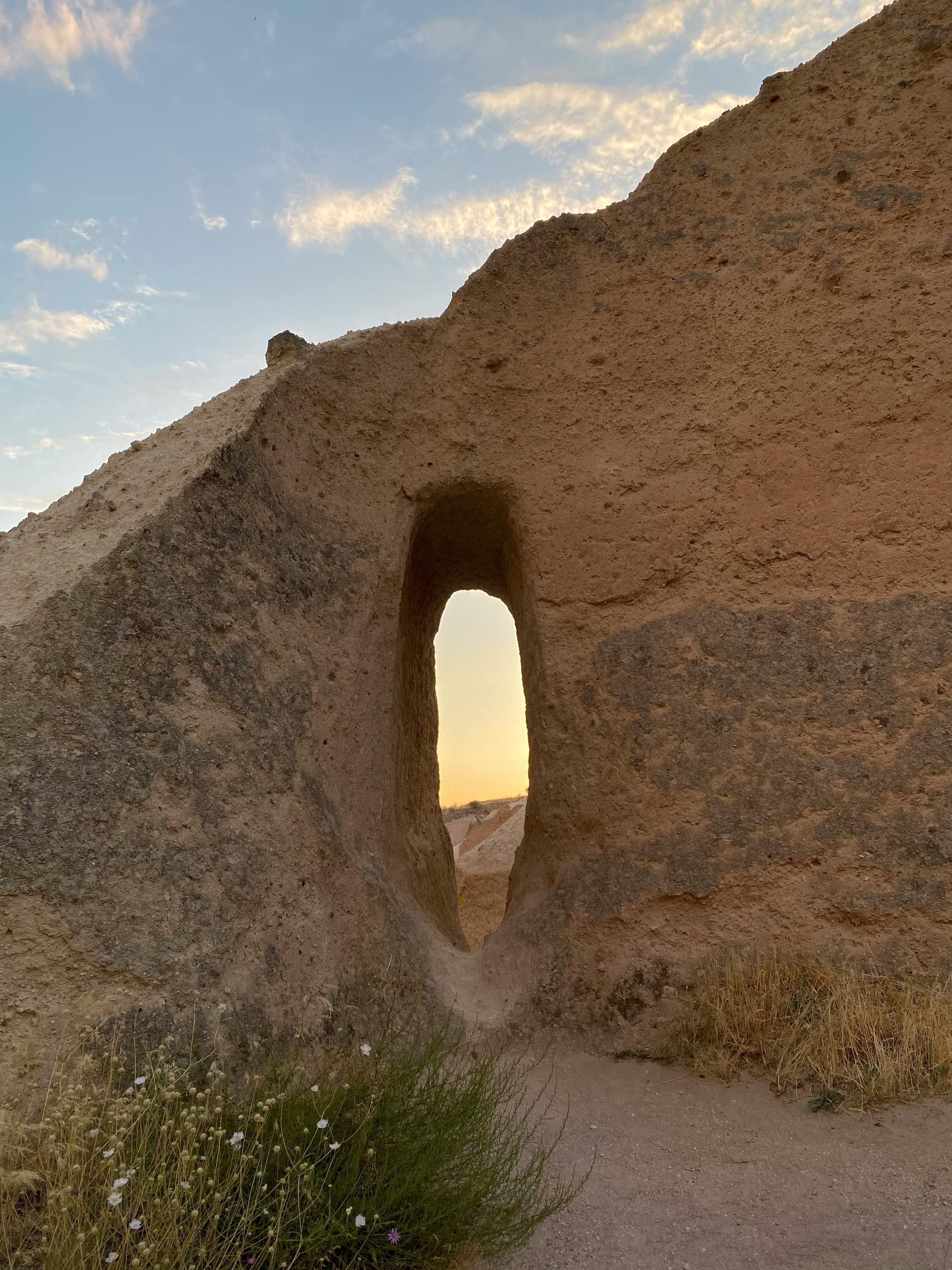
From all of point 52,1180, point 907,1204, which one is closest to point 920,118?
point 907,1204

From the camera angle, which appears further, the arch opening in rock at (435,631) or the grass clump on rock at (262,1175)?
the arch opening in rock at (435,631)

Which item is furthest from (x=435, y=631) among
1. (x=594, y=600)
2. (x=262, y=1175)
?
(x=262, y=1175)

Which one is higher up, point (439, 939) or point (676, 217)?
point (676, 217)

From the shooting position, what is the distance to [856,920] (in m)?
3.71

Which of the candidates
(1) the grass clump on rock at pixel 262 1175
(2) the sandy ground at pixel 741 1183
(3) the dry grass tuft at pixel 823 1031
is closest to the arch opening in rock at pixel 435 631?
(3) the dry grass tuft at pixel 823 1031

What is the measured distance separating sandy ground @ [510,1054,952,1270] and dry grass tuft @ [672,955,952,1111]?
0.29ft

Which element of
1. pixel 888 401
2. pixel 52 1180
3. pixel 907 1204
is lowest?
pixel 907 1204

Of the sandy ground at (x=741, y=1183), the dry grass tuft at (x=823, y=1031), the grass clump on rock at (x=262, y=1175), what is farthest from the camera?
the dry grass tuft at (x=823, y=1031)

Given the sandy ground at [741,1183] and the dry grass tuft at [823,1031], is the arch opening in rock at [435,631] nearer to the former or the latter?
the dry grass tuft at [823,1031]

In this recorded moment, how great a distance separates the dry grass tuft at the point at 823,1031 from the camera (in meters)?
3.17

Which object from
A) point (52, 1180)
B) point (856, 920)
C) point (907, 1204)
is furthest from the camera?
point (856, 920)

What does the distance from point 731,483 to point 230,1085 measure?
3348 millimetres

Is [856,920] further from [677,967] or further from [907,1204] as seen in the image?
[907,1204]

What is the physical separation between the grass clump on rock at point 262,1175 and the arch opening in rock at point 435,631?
7.40 ft
